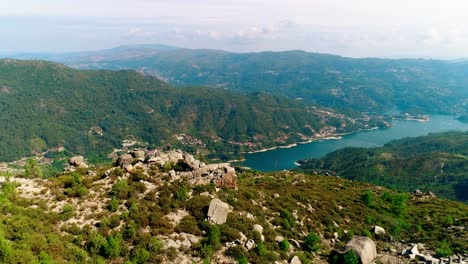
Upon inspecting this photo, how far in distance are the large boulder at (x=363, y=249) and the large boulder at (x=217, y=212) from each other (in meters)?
16.2

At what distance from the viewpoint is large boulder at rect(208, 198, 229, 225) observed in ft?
Answer: 114

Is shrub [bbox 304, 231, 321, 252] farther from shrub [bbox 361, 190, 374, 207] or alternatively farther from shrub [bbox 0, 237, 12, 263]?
shrub [bbox 0, 237, 12, 263]

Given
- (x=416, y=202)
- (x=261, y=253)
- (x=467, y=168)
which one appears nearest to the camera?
(x=261, y=253)

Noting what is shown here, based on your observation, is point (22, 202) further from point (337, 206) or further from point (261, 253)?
point (337, 206)

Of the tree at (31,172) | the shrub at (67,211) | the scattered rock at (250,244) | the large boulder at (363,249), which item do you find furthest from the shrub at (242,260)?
the tree at (31,172)

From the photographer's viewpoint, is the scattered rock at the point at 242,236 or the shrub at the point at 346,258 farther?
the shrub at the point at 346,258

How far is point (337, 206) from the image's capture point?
53.1 m

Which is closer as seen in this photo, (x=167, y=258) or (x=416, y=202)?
(x=167, y=258)

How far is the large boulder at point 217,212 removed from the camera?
3474 cm

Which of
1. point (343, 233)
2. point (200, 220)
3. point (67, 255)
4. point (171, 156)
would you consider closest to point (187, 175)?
point (171, 156)

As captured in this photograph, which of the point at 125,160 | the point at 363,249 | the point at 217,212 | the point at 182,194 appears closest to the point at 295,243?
the point at 363,249

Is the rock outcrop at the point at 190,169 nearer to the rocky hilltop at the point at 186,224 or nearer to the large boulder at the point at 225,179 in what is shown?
the large boulder at the point at 225,179

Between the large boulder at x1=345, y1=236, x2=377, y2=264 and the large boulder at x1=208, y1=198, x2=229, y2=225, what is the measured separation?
16.2 meters

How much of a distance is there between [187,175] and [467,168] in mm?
231698
